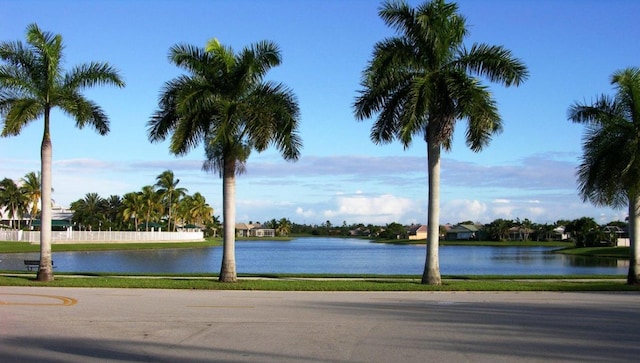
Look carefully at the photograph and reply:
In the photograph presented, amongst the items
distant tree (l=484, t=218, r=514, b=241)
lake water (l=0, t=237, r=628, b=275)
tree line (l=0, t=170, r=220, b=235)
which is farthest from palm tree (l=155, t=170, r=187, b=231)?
distant tree (l=484, t=218, r=514, b=241)

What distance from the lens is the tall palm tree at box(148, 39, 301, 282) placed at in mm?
23641

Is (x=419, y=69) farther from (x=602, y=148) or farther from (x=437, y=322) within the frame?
(x=437, y=322)

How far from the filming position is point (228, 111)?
23.5m

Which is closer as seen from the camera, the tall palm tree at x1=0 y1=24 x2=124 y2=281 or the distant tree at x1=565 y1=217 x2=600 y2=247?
the tall palm tree at x1=0 y1=24 x2=124 y2=281

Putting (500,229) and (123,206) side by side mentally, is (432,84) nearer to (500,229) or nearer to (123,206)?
(123,206)

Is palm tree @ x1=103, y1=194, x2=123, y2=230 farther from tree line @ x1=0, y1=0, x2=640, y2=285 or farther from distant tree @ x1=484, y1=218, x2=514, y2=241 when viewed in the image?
tree line @ x1=0, y1=0, x2=640, y2=285

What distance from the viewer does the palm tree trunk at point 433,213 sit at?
24.1 metres

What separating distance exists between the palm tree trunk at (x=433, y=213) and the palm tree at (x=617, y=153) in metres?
Result: 5.91

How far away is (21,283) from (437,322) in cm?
1666

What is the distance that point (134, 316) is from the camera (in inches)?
551

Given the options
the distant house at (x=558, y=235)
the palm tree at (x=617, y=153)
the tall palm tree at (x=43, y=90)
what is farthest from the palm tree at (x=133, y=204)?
the distant house at (x=558, y=235)

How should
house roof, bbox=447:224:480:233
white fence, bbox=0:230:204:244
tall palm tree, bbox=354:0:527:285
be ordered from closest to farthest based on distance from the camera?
1. tall palm tree, bbox=354:0:527:285
2. white fence, bbox=0:230:204:244
3. house roof, bbox=447:224:480:233

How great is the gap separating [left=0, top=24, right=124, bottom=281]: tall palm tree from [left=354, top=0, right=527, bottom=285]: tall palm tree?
1083 centimetres

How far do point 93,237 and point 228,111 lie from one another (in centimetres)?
6901
